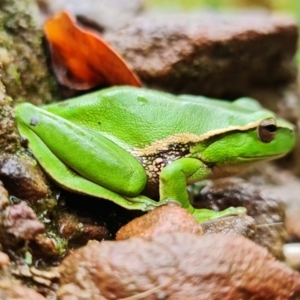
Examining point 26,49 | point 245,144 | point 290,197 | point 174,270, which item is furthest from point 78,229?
point 290,197

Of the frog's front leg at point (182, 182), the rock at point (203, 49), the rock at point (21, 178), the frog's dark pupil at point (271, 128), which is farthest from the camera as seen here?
the rock at point (203, 49)

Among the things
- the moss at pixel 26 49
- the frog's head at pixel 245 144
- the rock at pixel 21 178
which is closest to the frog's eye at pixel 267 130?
the frog's head at pixel 245 144

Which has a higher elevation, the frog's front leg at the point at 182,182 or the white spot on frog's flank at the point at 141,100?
the white spot on frog's flank at the point at 141,100

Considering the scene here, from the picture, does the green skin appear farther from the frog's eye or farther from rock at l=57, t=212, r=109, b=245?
rock at l=57, t=212, r=109, b=245

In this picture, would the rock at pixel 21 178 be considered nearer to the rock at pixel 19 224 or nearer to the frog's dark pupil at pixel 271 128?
the rock at pixel 19 224

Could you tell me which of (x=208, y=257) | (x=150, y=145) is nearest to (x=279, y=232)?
(x=150, y=145)

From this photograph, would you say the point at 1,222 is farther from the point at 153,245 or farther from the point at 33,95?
the point at 33,95
